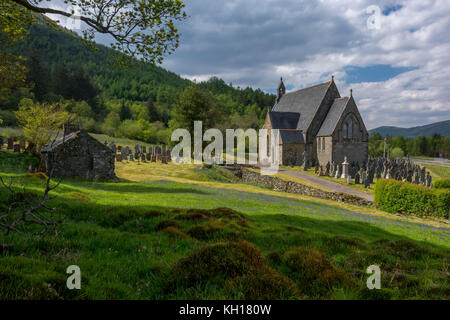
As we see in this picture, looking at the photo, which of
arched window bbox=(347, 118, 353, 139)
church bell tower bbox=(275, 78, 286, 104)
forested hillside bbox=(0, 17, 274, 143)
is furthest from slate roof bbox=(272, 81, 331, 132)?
forested hillside bbox=(0, 17, 274, 143)

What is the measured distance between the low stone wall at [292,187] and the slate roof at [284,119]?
46.4 ft

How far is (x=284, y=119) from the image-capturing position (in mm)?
51625

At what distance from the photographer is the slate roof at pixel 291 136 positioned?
47969mm

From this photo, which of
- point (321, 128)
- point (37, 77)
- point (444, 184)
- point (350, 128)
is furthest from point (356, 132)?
point (37, 77)

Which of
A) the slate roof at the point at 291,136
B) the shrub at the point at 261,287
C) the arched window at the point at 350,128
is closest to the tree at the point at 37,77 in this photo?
the slate roof at the point at 291,136

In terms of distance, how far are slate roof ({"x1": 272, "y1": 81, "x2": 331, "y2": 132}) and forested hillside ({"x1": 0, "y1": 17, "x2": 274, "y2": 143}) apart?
15494 millimetres

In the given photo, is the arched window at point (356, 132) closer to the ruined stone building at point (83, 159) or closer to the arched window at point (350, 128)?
the arched window at point (350, 128)

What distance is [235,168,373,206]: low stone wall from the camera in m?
23.1

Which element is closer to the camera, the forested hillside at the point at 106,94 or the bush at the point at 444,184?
the bush at the point at 444,184

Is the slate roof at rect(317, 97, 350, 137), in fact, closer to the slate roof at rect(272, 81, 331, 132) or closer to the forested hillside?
the slate roof at rect(272, 81, 331, 132)

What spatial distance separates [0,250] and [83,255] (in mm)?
1233

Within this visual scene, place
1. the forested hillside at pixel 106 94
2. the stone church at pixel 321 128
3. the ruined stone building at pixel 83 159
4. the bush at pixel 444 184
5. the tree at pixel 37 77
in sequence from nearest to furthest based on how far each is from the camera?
the ruined stone building at pixel 83 159 < the bush at pixel 444 184 < the stone church at pixel 321 128 < the forested hillside at pixel 106 94 < the tree at pixel 37 77
